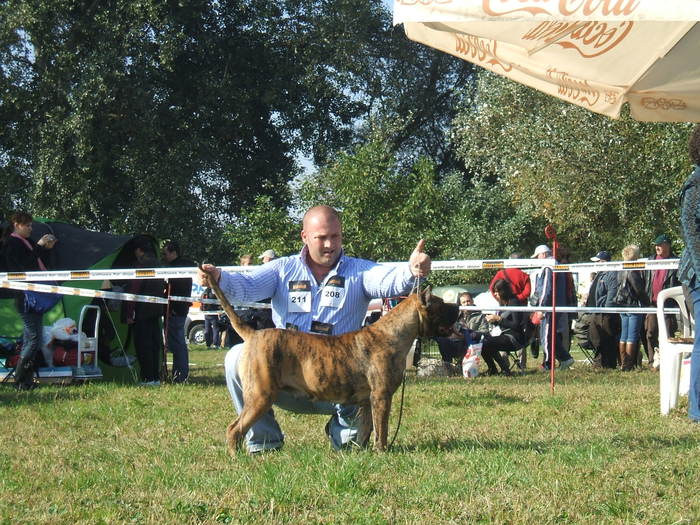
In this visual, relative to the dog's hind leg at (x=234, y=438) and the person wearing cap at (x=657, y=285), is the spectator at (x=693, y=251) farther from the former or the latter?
the person wearing cap at (x=657, y=285)

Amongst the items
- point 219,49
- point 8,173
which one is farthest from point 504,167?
point 8,173

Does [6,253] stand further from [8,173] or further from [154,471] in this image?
[8,173]

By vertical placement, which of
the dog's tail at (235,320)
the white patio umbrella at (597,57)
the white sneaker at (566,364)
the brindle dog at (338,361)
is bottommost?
the white sneaker at (566,364)

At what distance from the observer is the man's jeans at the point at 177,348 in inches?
417

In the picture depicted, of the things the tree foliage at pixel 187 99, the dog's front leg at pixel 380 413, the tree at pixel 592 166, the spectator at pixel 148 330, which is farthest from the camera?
the tree foliage at pixel 187 99

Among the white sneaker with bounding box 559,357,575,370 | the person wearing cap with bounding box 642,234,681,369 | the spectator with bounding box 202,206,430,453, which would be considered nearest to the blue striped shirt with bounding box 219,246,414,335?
the spectator with bounding box 202,206,430,453

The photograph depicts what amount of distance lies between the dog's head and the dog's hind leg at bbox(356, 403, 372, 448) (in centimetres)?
60

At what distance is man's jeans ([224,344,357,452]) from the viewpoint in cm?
500

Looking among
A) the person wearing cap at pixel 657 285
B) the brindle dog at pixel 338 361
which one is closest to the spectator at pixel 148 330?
the brindle dog at pixel 338 361

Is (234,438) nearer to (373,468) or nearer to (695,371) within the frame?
(373,468)

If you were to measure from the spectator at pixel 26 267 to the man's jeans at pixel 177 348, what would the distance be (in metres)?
1.42

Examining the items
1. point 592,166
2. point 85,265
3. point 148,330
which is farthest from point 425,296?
point 592,166

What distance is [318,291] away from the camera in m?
5.22

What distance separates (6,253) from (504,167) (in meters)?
16.8
